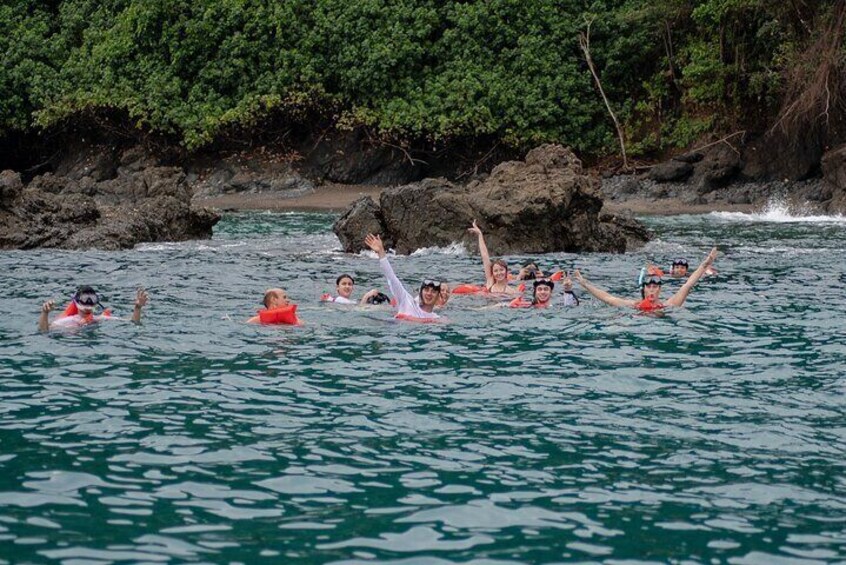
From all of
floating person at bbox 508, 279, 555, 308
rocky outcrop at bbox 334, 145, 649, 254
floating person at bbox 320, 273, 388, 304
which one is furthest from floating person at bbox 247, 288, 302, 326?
rocky outcrop at bbox 334, 145, 649, 254

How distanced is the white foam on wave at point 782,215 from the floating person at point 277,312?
20.9 metres

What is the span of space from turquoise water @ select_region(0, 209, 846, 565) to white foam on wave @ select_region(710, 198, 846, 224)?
15668mm

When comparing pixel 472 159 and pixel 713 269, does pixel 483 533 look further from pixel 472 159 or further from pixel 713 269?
pixel 472 159

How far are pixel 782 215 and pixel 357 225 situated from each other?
1479 cm

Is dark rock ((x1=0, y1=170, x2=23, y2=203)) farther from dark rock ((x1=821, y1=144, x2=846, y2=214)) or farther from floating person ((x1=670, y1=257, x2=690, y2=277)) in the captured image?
dark rock ((x1=821, y1=144, x2=846, y2=214))

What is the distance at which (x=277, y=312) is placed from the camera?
15211 millimetres

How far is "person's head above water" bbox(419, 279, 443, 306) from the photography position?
15578 millimetres

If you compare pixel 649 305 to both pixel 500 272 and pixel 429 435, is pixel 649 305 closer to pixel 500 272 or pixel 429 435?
pixel 500 272

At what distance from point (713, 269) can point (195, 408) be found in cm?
1301

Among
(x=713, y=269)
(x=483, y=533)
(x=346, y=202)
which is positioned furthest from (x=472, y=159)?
(x=483, y=533)

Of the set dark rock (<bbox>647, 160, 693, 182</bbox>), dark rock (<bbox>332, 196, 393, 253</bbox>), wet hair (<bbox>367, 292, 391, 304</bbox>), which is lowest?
wet hair (<bbox>367, 292, 391, 304</bbox>)

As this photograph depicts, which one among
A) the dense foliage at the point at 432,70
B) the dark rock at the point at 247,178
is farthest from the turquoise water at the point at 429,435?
the dark rock at the point at 247,178

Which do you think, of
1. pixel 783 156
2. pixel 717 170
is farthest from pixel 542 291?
pixel 783 156

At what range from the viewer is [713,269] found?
2148cm
